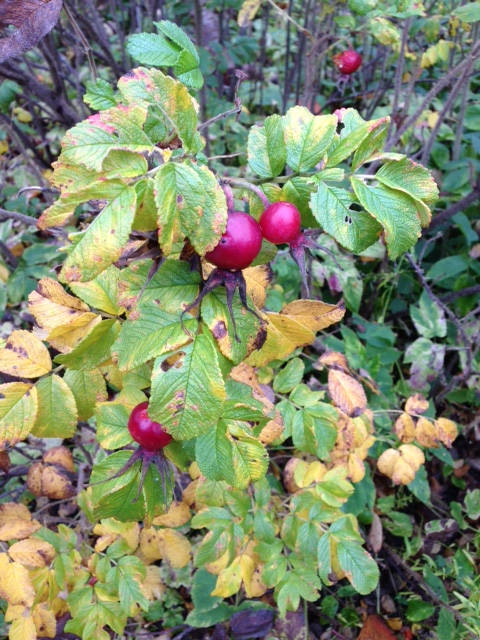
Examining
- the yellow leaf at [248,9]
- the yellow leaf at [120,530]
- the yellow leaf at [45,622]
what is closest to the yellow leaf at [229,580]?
the yellow leaf at [120,530]

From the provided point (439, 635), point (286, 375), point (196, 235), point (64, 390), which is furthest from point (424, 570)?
point (196, 235)

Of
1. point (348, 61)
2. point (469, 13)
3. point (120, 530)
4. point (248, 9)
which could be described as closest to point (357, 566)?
point (120, 530)

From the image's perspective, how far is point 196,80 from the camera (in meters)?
0.77

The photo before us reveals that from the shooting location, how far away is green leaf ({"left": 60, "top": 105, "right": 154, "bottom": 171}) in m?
0.60

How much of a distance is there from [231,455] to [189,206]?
17.7 inches

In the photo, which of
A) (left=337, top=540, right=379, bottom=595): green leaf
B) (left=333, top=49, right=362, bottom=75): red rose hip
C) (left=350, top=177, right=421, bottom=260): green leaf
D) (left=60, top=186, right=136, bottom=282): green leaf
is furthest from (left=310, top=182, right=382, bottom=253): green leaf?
(left=333, top=49, right=362, bottom=75): red rose hip

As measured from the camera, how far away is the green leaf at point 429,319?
195 cm

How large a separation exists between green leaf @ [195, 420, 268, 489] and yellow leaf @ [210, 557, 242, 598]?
0.52 metres

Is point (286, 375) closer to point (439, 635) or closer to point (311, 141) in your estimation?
point (311, 141)

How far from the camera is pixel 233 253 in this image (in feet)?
2.20

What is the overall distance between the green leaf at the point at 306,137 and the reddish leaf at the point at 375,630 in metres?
1.50

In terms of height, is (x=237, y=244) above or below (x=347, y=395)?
above

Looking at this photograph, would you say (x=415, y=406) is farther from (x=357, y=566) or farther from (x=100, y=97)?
(x=100, y=97)

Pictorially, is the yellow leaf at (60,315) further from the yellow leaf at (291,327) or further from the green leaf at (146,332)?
the yellow leaf at (291,327)
